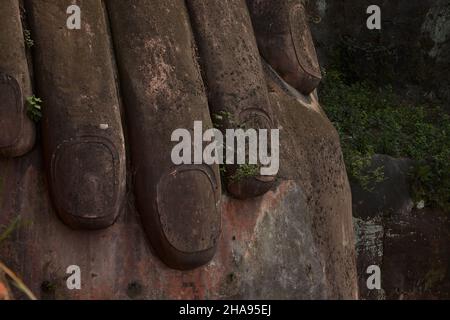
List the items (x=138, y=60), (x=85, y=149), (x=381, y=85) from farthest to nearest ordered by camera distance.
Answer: (x=381, y=85) < (x=138, y=60) < (x=85, y=149)

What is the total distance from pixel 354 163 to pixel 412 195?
0.78m

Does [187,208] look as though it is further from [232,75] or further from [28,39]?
[28,39]

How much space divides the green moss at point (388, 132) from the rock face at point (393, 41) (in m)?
0.25

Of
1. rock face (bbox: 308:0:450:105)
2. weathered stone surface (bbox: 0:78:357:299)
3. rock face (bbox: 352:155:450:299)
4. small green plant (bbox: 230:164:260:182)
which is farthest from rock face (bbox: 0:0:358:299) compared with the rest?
rock face (bbox: 308:0:450:105)

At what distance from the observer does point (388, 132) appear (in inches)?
314

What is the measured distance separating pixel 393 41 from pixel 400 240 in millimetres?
2904

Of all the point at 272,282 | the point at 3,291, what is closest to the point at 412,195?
the point at 272,282

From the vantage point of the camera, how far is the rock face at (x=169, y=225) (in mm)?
3979

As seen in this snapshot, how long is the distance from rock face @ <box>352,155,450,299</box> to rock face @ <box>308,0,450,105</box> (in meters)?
2.16

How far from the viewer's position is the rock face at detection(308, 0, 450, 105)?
919cm

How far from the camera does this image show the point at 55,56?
4.05 metres

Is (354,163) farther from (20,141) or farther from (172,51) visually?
(20,141)

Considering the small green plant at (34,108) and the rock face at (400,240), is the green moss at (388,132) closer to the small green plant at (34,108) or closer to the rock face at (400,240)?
the rock face at (400,240)
